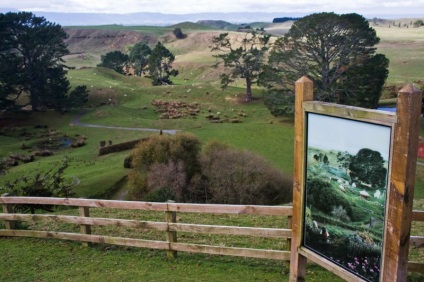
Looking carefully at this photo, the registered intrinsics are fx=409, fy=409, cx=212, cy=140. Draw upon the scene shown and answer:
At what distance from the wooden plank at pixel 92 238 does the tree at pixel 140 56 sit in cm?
11661

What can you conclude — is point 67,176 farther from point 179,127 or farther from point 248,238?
point 248,238

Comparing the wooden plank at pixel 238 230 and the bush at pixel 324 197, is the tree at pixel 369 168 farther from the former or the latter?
the wooden plank at pixel 238 230

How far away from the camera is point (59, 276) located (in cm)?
873

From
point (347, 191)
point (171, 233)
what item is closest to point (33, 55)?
point (171, 233)

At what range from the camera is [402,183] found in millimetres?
5059

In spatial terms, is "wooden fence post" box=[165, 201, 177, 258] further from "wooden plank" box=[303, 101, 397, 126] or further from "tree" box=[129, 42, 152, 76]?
"tree" box=[129, 42, 152, 76]

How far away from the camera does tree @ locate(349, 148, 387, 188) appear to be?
17.6 feet

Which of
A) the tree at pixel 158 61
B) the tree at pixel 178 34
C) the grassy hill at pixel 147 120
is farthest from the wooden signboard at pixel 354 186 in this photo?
the tree at pixel 178 34

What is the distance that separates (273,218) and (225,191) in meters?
14.0

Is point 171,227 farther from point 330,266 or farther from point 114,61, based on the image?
point 114,61

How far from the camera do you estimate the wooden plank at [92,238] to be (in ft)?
30.6

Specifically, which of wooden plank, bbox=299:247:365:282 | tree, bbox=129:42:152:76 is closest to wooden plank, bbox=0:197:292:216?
wooden plank, bbox=299:247:365:282

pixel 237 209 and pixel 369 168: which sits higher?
pixel 369 168

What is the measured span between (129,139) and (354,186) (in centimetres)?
4508
